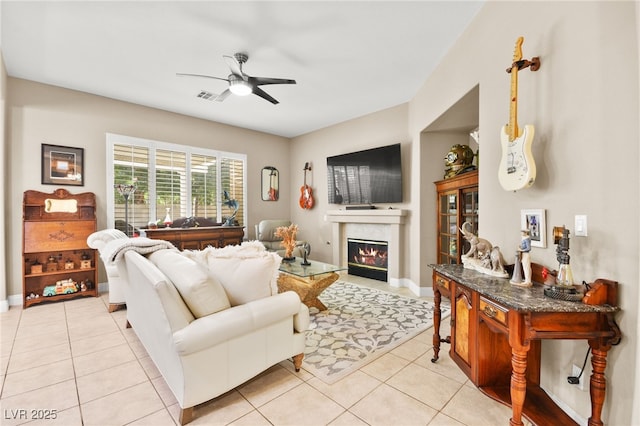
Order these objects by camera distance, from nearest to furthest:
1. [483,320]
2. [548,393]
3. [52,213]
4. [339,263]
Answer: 1. [483,320]
2. [548,393]
3. [52,213]
4. [339,263]

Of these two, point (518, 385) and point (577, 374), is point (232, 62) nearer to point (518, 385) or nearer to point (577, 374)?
point (518, 385)

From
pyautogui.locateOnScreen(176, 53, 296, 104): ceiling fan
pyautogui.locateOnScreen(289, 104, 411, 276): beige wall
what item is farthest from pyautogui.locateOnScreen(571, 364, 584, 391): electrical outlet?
pyautogui.locateOnScreen(176, 53, 296, 104): ceiling fan

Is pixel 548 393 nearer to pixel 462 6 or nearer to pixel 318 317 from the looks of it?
pixel 318 317

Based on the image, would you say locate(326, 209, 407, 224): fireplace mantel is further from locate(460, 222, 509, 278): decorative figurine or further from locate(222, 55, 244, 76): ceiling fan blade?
locate(222, 55, 244, 76): ceiling fan blade

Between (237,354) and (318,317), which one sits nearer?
(237,354)

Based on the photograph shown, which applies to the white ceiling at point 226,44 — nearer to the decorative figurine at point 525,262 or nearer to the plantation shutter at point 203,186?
the plantation shutter at point 203,186

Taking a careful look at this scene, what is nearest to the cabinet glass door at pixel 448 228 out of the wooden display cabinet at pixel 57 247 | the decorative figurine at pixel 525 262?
the decorative figurine at pixel 525 262

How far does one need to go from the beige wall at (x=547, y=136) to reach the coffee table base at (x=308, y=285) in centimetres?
161

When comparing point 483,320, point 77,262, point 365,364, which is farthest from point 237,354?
point 77,262

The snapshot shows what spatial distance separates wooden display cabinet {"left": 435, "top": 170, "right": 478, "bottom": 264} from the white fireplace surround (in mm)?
685

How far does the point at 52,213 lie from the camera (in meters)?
3.90

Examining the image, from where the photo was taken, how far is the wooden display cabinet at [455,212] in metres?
3.35

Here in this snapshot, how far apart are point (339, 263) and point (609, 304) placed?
4383 millimetres

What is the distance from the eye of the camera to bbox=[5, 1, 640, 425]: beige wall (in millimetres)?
1355
